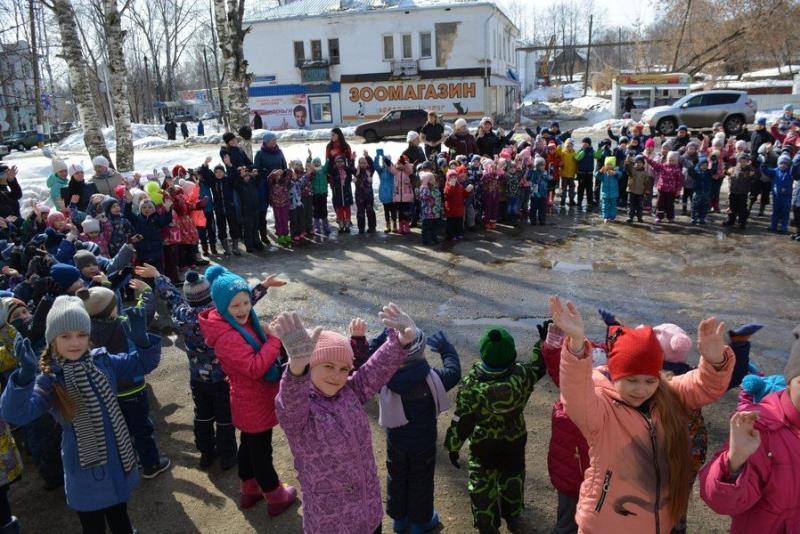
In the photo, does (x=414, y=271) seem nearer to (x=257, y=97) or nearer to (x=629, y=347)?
(x=629, y=347)

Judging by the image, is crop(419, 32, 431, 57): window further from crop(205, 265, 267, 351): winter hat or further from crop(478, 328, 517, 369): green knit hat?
crop(478, 328, 517, 369): green knit hat

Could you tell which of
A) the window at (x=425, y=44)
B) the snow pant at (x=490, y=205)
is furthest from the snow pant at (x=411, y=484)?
the window at (x=425, y=44)

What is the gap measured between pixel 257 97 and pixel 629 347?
39.1 meters

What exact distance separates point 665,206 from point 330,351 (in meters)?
10.7

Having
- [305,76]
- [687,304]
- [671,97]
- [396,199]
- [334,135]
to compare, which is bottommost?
[687,304]

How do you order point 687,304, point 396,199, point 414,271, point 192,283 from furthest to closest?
point 396,199 < point 414,271 < point 687,304 < point 192,283

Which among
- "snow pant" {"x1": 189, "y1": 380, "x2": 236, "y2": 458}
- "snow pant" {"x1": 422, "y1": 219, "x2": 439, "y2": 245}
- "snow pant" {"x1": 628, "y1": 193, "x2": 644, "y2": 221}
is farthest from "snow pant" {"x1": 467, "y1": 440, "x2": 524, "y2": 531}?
"snow pant" {"x1": 628, "y1": 193, "x2": 644, "y2": 221}

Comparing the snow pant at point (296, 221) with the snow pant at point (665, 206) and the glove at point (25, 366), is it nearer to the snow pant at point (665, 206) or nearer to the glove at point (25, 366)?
the snow pant at point (665, 206)

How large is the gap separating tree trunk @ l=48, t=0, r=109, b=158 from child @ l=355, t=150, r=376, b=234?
7314mm

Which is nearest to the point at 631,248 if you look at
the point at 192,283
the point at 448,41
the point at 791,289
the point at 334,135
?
the point at 791,289

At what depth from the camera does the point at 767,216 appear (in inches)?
463

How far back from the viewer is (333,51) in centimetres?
3772

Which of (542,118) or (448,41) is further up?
(448,41)

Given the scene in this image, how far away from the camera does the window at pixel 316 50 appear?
124 feet
